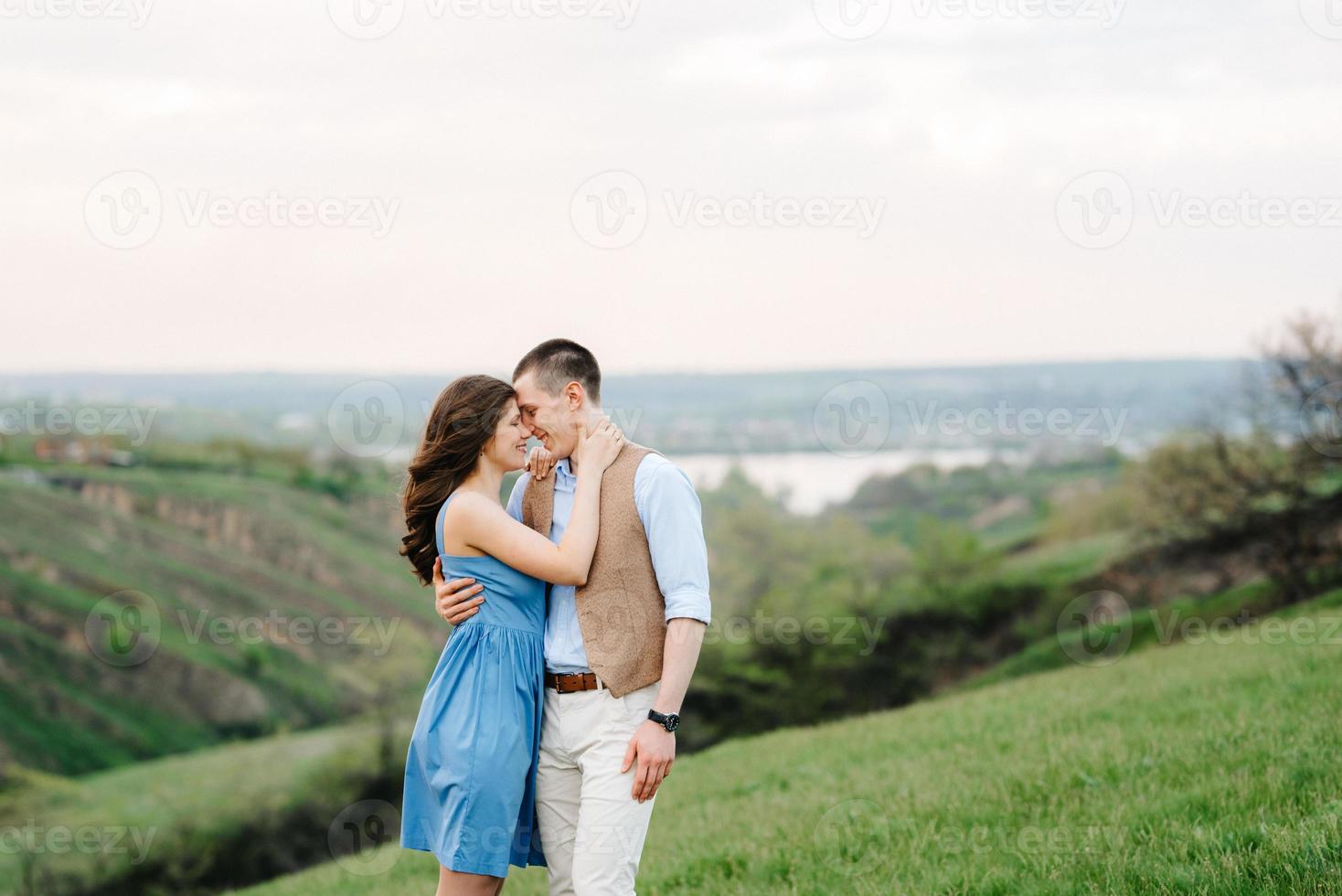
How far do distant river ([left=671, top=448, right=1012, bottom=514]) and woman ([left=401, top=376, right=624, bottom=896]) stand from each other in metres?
50.0

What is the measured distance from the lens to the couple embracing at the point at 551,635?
4055 millimetres

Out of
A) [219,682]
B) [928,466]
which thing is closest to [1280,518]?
[928,466]

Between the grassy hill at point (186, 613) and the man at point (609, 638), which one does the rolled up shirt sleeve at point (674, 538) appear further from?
the grassy hill at point (186, 613)

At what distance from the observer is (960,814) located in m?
6.68

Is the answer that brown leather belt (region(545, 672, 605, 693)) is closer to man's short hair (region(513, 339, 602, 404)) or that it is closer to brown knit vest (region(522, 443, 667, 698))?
brown knit vest (region(522, 443, 667, 698))

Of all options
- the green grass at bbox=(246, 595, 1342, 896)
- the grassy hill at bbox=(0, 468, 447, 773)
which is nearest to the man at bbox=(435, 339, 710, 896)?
the green grass at bbox=(246, 595, 1342, 896)

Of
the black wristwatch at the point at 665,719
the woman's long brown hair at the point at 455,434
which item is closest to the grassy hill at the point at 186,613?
the woman's long brown hair at the point at 455,434

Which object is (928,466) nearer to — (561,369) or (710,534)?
(710,534)

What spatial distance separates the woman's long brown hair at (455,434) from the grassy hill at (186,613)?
47.9m

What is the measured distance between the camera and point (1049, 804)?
21.6ft

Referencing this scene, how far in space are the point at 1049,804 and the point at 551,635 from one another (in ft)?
12.2

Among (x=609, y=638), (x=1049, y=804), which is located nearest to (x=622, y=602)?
(x=609, y=638)

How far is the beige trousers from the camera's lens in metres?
4.02

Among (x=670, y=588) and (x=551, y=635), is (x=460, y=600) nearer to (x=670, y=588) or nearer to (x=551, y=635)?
(x=551, y=635)
